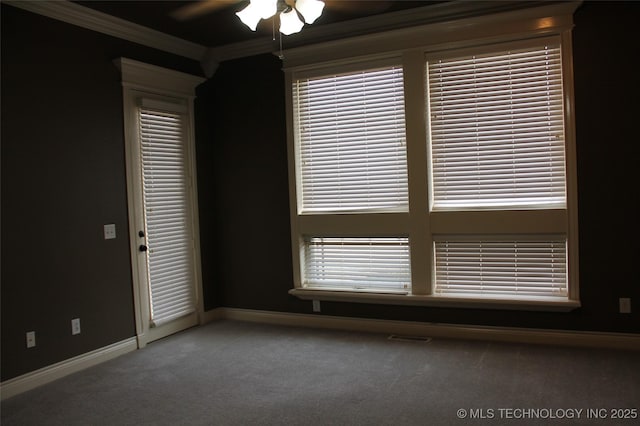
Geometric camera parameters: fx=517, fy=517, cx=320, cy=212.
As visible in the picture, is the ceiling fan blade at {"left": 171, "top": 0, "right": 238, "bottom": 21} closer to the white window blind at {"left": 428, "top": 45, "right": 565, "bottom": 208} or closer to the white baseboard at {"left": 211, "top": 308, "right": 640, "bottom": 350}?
the white window blind at {"left": 428, "top": 45, "right": 565, "bottom": 208}

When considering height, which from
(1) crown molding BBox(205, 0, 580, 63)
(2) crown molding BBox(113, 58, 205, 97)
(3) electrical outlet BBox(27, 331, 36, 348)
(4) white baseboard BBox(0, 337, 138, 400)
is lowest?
(4) white baseboard BBox(0, 337, 138, 400)

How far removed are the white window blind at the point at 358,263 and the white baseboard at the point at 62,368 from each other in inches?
66.9

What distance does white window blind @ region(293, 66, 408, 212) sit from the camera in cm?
444

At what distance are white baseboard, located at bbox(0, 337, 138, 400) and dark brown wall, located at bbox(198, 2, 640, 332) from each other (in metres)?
1.12

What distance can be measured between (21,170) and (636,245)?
4.38 metres

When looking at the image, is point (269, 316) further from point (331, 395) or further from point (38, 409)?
point (38, 409)

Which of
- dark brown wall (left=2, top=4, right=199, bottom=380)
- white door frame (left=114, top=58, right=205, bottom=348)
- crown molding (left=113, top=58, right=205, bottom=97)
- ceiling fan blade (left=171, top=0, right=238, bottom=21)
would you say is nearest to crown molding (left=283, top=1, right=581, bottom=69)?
ceiling fan blade (left=171, top=0, right=238, bottom=21)

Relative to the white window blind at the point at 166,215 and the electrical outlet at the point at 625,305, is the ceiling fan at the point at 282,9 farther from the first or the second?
the electrical outlet at the point at 625,305

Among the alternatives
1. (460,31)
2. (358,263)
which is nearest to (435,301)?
(358,263)

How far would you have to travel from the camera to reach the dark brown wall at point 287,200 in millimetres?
3748

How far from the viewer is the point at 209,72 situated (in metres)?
5.22

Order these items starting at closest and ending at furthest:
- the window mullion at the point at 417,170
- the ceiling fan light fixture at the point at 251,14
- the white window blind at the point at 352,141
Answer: the ceiling fan light fixture at the point at 251,14 < the window mullion at the point at 417,170 < the white window blind at the point at 352,141

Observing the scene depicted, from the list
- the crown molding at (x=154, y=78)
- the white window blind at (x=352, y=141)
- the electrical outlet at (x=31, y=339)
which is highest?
the crown molding at (x=154, y=78)

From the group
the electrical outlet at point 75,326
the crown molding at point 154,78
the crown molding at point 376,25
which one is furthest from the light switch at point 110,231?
the crown molding at point 376,25
